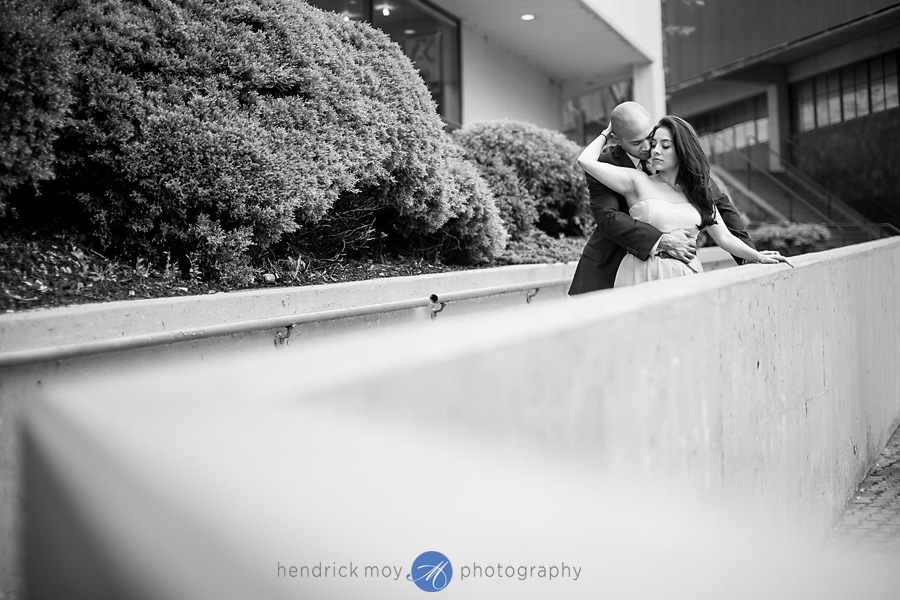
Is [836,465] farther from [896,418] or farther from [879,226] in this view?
[879,226]

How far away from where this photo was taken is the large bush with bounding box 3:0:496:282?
4.56m

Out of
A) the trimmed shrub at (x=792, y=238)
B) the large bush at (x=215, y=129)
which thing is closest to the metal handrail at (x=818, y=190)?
the trimmed shrub at (x=792, y=238)

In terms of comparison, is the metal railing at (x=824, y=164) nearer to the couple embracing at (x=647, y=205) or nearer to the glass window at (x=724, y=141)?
the glass window at (x=724, y=141)

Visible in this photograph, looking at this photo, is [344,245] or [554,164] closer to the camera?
[344,245]

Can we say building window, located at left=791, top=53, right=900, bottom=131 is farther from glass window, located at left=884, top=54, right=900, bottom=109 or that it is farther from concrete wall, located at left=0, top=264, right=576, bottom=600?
concrete wall, located at left=0, top=264, right=576, bottom=600

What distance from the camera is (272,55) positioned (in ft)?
17.4

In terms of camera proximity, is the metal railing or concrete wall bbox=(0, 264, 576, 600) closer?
concrete wall bbox=(0, 264, 576, 600)

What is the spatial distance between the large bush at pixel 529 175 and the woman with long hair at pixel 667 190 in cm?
348

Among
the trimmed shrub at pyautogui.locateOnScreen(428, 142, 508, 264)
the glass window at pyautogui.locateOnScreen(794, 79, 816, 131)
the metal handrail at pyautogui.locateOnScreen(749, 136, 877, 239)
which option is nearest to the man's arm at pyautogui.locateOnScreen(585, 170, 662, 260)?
the trimmed shrub at pyautogui.locateOnScreen(428, 142, 508, 264)

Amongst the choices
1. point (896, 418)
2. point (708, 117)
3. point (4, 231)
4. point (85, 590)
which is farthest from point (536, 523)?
point (708, 117)

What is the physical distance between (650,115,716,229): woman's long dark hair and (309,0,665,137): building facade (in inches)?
259

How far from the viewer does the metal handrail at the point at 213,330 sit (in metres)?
3.24

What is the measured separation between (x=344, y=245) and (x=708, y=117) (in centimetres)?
2784

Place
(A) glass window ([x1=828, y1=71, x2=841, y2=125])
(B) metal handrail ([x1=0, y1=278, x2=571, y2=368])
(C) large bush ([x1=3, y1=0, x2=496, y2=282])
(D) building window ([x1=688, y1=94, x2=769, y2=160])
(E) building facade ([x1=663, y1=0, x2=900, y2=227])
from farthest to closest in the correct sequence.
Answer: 1. (D) building window ([x1=688, y1=94, x2=769, y2=160])
2. (A) glass window ([x1=828, y1=71, x2=841, y2=125])
3. (E) building facade ([x1=663, y1=0, x2=900, y2=227])
4. (C) large bush ([x1=3, y1=0, x2=496, y2=282])
5. (B) metal handrail ([x1=0, y1=278, x2=571, y2=368])
